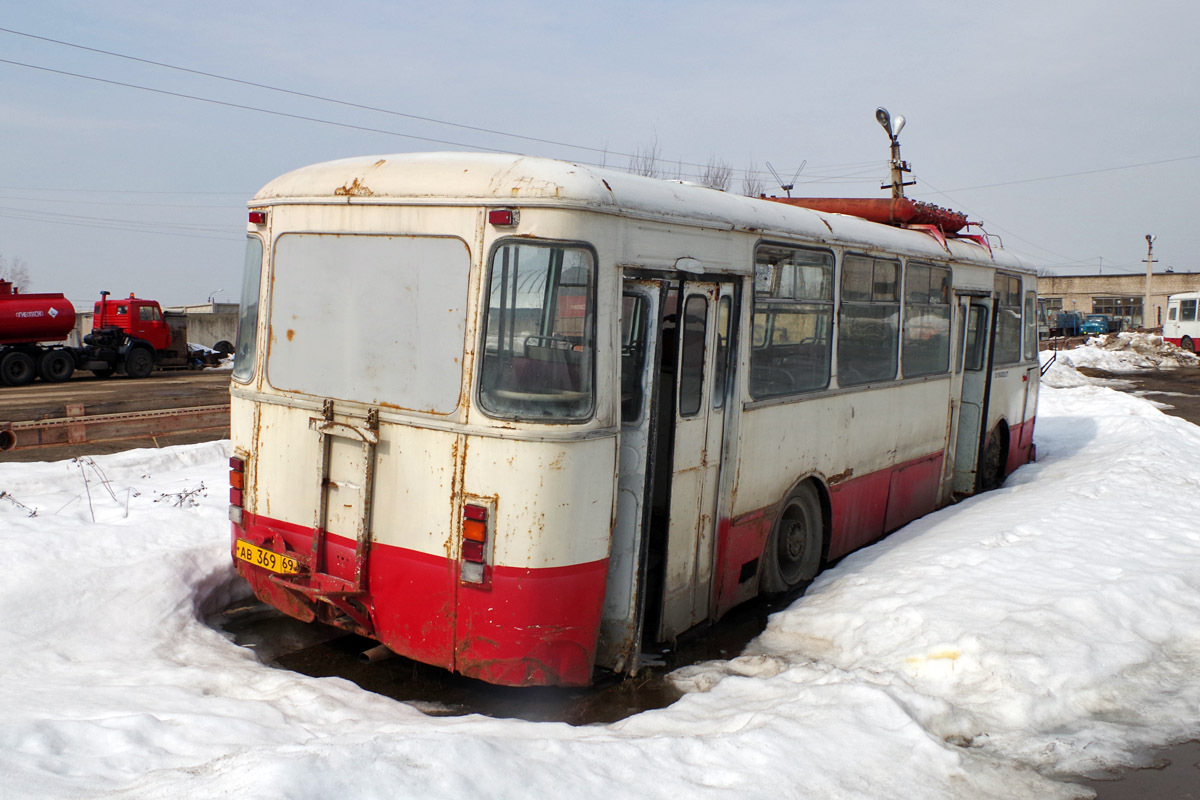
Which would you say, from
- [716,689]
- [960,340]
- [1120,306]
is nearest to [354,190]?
[716,689]

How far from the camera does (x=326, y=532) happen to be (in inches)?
196

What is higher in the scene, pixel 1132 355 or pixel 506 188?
pixel 1132 355

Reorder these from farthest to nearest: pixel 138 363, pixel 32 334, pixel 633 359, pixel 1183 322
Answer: pixel 1183 322 < pixel 138 363 < pixel 32 334 < pixel 633 359

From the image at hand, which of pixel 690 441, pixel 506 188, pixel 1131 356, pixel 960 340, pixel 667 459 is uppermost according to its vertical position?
pixel 1131 356

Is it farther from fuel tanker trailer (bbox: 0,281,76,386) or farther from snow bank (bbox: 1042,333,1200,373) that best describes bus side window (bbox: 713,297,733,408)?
snow bank (bbox: 1042,333,1200,373)

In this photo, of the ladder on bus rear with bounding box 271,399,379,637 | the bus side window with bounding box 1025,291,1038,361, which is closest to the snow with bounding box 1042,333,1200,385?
the bus side window with bounding box 1025,291,1038,361

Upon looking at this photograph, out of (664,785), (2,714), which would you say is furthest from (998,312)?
(2,714)

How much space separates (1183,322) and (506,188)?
45040 millimetres

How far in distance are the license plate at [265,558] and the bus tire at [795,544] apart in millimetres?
3114

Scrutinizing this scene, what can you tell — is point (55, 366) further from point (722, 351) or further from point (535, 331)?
point (535, 331)

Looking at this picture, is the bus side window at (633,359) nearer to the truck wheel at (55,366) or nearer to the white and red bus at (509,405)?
the white and red bus at (509,405)

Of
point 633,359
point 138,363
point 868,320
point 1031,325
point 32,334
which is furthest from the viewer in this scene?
point 138,363

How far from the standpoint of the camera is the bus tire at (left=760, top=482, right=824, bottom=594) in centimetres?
Result: 660

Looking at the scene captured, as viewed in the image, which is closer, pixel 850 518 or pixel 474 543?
pixel 474 543
